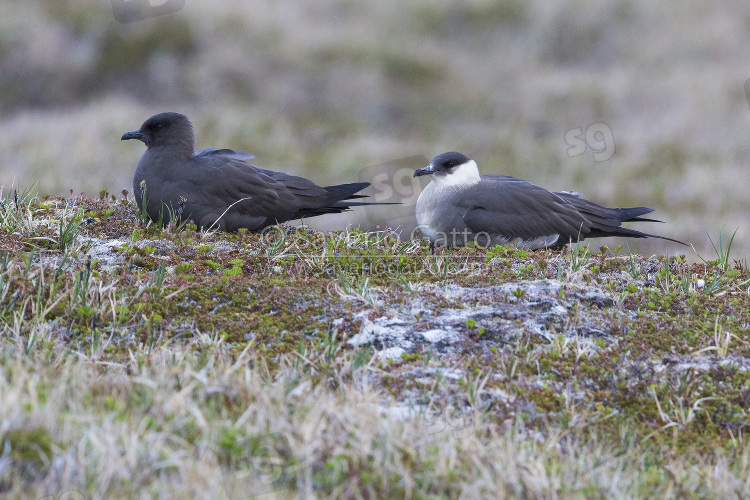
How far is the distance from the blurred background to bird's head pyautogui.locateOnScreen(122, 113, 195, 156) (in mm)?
4414

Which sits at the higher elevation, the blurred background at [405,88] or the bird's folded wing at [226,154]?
the blurred background at [405,88]

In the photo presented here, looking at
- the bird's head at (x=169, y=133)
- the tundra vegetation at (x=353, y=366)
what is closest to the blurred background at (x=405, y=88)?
the bird's head at (x=169, y=133)

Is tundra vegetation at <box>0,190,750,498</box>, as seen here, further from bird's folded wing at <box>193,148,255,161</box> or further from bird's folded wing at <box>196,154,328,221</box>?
bird's folded wing at <box>193,148,255,161</box>

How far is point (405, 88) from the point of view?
15.4 m

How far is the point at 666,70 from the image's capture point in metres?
16.0

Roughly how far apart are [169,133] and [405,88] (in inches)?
377

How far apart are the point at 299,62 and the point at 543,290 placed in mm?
11429

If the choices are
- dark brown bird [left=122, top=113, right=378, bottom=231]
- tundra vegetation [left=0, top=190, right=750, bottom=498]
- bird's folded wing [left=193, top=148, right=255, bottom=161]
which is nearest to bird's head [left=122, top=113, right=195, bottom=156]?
dark brown bird [left=122, top=113, right=378, bottom=231]

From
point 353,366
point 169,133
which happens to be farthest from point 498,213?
point 353,366

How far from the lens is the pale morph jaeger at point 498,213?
6121mm

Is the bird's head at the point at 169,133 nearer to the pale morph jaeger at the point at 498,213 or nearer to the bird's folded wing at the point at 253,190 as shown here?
the bird's folded wing at the point at 253,190

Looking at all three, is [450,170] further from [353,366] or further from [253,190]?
[353,366]

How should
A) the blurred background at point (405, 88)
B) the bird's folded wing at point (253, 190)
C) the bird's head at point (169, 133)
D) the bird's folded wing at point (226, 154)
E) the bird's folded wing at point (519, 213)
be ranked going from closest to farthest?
the bird's folded wing at point (253, 190) < the bird's folded wing at point (519, 213) < the bird's head at point (169, 133) < the bird's folded wing at point (226, 154) < the blurred background at point (405, 88)

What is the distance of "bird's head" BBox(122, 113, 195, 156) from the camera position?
625 cm
